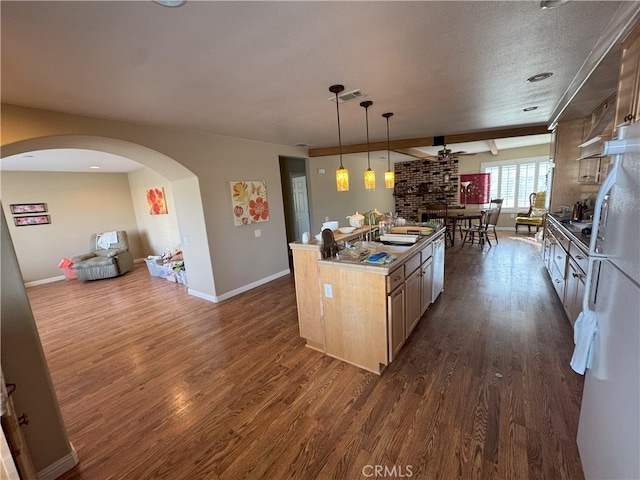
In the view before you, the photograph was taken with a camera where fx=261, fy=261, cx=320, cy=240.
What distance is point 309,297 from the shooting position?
8.59 feet

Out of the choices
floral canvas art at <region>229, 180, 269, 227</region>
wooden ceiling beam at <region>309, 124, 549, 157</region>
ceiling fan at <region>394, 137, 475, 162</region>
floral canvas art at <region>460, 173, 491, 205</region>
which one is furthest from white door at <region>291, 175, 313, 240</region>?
floral canvas art at <region>460, 173, 491, 205</region>

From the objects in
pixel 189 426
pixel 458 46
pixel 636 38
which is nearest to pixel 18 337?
pixel 189 426

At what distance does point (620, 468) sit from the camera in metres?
0.99

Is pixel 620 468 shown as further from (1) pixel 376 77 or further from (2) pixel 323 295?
(1) pixel 376 77

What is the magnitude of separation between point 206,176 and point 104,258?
392 centimetres

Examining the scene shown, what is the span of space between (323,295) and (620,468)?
1.89m

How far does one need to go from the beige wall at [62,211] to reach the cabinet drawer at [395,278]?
23.3ft

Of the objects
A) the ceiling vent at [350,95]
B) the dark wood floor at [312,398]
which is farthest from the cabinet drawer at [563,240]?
the ceiling vent at [350,95]

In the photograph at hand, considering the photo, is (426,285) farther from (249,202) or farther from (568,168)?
(568,168)

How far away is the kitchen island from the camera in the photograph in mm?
2166

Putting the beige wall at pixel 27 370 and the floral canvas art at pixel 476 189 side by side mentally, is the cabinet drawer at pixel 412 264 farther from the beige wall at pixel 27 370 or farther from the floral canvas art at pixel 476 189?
the floral canvas art at pixel 476 189

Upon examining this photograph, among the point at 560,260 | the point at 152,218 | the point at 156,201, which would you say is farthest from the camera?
the point at 152,218

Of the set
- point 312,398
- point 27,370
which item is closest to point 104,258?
point 27,370

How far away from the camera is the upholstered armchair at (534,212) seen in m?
7.19
